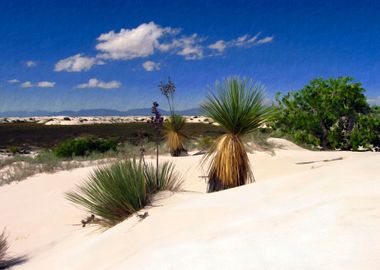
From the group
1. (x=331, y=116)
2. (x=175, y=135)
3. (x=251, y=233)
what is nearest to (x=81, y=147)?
(x=175, y=135)

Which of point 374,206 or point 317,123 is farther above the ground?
point 317,123

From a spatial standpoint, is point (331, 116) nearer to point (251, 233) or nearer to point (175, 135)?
point (175, 135)

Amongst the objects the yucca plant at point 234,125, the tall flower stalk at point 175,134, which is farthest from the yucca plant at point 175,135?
the yucca plant at point 234,125

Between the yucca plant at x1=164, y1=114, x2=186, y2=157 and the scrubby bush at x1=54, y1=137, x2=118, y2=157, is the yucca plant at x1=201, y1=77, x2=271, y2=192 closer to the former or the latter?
the yucca plant at x1=164, y1=114, x2=186, y2=157

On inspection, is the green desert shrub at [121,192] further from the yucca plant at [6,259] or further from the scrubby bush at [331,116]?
the scrubby bush at [331,116]

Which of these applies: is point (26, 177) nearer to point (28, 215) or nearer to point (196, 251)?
point (28, 215)

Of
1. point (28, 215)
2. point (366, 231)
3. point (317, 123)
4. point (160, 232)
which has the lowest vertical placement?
point (28, 215)

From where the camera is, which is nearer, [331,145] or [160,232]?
[160,232]

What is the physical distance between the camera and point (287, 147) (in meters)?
15.7

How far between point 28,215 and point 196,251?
6785mm

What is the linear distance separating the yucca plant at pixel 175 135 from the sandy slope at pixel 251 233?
779cm

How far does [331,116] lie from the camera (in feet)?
50.4

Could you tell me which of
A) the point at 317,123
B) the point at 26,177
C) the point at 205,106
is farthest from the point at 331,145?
the point at 26,177

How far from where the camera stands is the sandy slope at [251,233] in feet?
8.25
